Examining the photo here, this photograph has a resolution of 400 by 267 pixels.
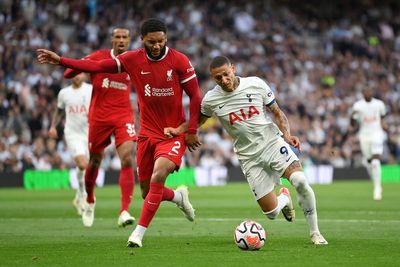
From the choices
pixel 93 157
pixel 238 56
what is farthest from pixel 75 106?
pixel 238 56

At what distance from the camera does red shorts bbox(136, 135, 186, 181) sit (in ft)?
38.0

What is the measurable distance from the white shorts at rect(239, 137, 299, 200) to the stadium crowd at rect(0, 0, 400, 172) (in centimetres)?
1786

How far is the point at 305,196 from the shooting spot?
11.3 m

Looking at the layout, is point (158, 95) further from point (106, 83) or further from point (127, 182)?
point (106, 83)

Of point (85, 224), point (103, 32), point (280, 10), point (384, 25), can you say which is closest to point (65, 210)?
point (85, 224)

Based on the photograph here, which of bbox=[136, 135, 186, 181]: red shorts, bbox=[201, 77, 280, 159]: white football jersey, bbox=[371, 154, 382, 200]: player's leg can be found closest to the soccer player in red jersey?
bbox=[136, 135, 186, 181]: red shorts


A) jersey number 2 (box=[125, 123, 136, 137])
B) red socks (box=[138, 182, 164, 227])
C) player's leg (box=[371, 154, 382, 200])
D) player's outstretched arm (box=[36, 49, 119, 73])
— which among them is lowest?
player's leg (box=[371, 154, 382, 200])

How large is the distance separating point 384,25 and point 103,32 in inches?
667

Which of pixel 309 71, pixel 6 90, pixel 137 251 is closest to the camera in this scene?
pixel 137 251

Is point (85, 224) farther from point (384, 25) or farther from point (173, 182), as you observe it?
point (384, 25)

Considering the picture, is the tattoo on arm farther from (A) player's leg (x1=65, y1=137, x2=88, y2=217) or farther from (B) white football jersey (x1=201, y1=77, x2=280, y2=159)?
(A) player's leg (x1=65, y1=137, x2=88, y2=217)

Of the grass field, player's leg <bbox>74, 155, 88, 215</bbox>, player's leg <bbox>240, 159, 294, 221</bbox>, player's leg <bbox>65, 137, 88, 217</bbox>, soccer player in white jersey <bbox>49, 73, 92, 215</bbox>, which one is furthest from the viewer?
soccer player in white jersey <bbox>49, 73, 92, 215</bbox>

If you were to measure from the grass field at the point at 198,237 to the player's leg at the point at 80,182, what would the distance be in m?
0.28

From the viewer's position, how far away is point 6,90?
29.4 meters
